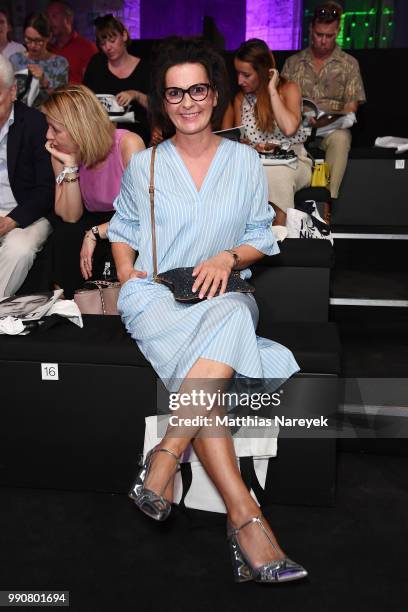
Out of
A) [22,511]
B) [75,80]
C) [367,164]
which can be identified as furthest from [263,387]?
[75,80]

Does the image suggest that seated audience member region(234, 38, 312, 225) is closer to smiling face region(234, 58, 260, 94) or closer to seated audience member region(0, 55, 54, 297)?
smiling face region(234, 58, 260, 94)

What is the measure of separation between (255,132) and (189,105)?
1.96m

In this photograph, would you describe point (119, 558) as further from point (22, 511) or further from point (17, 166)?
point (17, 166)

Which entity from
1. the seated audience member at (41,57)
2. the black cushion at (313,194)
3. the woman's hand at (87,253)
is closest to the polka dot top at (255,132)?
the black cushion at (313,194)

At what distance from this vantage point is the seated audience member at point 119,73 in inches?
183

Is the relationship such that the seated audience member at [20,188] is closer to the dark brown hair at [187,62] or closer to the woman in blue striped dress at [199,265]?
the woman in blue striped dress at [199,265]

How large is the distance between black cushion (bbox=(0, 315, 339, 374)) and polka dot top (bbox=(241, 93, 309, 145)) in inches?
77.5

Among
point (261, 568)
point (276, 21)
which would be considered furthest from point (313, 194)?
point (276, 21)

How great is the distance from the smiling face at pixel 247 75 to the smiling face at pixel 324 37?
0.88m

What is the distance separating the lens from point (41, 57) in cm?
503

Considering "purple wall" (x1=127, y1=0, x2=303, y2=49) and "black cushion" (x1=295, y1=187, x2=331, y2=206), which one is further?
"purple wall" (x1=127, y1=0, x2=303, y2=49)

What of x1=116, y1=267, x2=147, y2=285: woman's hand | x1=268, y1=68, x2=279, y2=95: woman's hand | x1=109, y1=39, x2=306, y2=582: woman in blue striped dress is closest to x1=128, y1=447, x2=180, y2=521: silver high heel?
x1=109, y1=39, x2=306, y2=582: woman in blue striped dress

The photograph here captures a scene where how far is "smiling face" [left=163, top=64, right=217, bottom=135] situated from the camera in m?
2.27

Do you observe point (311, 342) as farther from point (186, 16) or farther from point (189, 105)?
point (186, 16)
